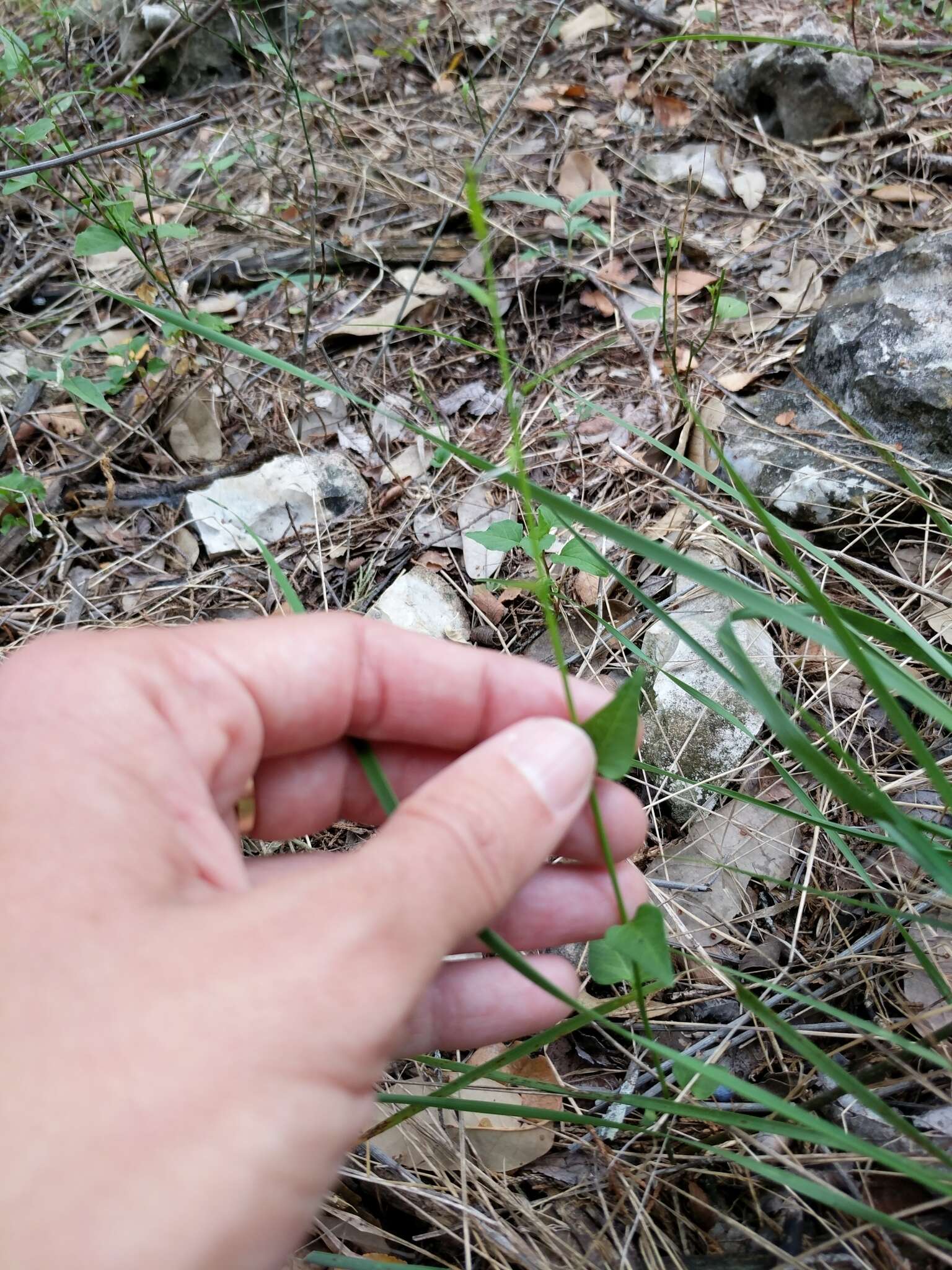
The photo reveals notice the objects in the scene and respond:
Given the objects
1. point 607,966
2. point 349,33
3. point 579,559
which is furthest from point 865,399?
point 349,33

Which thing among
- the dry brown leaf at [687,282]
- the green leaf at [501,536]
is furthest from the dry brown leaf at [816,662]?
the dry brown leaf at [687,282]

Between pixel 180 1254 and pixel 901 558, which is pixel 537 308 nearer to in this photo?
pixel 901 558

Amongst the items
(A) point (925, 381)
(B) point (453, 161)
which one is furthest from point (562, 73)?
(A) point (925, 381)

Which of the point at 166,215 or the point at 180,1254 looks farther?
the point at 166,215

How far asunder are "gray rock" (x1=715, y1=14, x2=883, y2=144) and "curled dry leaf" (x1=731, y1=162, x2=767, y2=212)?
0.77 feet

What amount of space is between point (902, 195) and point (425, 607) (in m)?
2.00

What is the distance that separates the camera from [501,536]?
4.83 ft

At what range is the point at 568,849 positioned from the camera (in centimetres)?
112

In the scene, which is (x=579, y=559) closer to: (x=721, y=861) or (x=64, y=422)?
(x=721, y=861)

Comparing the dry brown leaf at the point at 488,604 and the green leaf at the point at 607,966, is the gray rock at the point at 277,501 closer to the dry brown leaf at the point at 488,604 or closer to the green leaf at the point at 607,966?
the dry brown leaf at the point at 488,604

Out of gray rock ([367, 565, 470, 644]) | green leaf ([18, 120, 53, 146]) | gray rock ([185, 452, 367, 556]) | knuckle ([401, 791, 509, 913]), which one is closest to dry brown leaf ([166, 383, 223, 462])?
gray rock ([185, 452, 367, 556])

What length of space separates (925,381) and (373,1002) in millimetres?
1697

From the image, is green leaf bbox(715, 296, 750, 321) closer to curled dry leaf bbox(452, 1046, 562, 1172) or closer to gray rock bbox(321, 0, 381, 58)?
curled dry leaf bbox(452, 1046, 562, 1172)

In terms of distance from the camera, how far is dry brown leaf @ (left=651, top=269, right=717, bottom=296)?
2.34 meters
